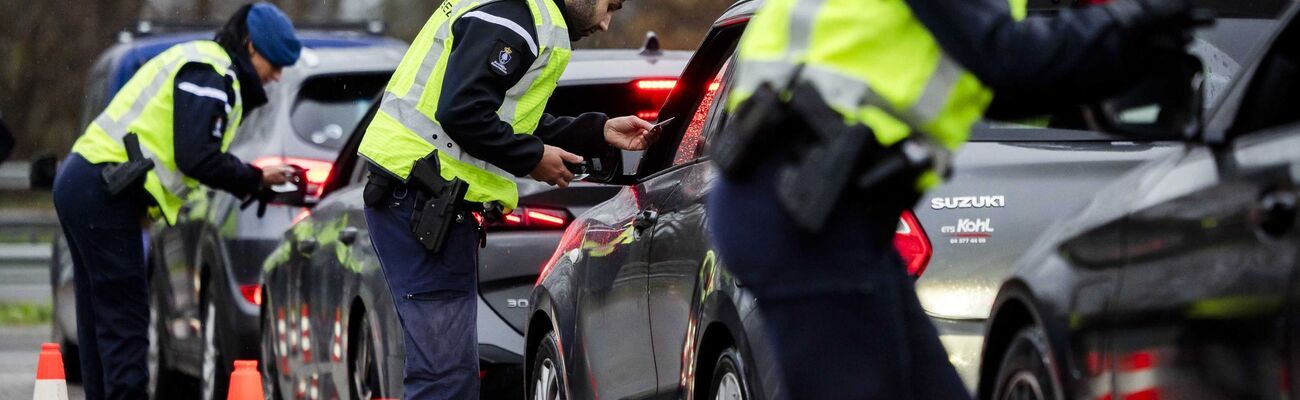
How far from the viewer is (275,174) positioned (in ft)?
28.9

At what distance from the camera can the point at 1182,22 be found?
298 centimetres

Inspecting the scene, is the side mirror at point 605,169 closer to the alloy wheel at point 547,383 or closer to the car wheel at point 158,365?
the alloy wheel at point 547,383

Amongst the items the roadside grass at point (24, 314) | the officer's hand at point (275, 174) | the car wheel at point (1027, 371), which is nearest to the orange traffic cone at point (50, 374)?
the officer's hand at point (275, 174)

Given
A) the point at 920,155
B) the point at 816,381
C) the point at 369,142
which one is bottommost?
the point at 816,381

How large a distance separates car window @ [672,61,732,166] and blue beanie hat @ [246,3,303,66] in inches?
126

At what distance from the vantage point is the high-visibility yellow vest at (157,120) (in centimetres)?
845

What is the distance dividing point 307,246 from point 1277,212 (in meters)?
5.42

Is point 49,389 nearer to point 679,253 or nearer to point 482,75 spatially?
point 482,75

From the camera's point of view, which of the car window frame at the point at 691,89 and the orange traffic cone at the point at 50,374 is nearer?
the car window frame at the point at 691,89

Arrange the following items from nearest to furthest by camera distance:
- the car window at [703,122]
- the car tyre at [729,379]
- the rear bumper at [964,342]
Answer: the car tyre at [729,379], the rear bumper at [964,342], the car window at [703,122]

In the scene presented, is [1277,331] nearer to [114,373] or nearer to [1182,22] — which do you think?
[1182,22]

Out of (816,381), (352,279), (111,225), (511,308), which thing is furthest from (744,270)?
(111,225)

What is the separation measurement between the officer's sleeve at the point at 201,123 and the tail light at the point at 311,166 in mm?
783

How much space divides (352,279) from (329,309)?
393 millimetres
